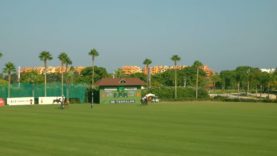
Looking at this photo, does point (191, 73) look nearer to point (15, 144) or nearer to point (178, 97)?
point (178, 97)

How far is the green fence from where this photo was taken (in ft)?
249

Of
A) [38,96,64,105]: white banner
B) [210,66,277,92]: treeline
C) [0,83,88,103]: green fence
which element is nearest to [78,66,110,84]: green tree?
[210,66,277,92]: treeline

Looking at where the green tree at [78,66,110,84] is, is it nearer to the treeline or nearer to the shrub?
the treeline

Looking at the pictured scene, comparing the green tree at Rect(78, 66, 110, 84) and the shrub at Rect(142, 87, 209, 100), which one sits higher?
the green tree at Rect(78, 66, 110, 84)

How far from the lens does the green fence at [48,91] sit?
75.8 m

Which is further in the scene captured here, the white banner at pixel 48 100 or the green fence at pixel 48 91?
the green fence at pixel 48 91

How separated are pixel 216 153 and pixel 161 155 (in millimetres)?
2024

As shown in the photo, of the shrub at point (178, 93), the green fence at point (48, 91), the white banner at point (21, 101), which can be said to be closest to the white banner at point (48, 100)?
the white banner at point (21, 101)

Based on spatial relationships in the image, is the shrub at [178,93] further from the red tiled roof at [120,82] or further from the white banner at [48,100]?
the white banner at [48,100]

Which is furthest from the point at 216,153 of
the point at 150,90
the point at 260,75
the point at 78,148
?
the point at 260,75

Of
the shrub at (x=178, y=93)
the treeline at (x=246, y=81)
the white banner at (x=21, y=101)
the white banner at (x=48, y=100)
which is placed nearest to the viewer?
the white banner at (x=21, y=101)

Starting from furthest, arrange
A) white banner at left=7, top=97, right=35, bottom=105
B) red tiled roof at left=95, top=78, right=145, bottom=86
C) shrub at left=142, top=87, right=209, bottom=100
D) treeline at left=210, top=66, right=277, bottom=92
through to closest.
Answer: treeline at left=210, top=66, right=277, bottom=92 → shrub at left=142, top=87, right=209, bottom=100 → red tiled roof at left=95, top=78, right=145, bottom=86 → white banner at left=7, top=97, right=35, bottom=105

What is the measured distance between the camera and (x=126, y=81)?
7988 centimetres

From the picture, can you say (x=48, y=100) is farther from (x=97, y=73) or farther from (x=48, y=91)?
(x=97, y=73)
